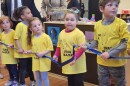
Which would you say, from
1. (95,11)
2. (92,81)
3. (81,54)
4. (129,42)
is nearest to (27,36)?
(81,54)

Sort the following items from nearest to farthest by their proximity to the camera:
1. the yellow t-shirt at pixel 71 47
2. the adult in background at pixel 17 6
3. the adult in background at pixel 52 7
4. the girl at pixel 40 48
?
1. the yellow t-shirt at pixel 71 47
2. the girl at pixel 40 48
3. the adult in background at pixel 17 6
4. the adult in background at pixel 52 7

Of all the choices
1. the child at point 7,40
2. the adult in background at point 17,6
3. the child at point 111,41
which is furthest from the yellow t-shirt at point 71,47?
the adult in background at point 17,6

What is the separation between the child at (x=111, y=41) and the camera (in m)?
1.65

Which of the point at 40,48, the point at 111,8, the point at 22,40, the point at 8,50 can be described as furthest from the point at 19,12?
the point at 111,8

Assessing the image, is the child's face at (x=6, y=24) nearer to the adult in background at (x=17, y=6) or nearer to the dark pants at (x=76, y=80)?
the adult in background at (x=17, y=6)

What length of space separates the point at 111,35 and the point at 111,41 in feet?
0.16

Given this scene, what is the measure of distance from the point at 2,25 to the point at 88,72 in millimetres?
1223

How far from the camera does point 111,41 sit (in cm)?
170

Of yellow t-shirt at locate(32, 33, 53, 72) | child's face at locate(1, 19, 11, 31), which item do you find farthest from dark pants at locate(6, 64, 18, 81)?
yellow t-shirt at locate(32, 33, 53, 72)

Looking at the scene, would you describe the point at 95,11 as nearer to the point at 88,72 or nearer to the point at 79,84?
the point at 88,72

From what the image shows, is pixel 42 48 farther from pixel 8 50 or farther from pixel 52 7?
pixel 52 7

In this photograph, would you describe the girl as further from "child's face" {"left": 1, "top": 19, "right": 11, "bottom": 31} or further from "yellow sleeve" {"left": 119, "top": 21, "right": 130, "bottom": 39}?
"yellow sleeve" {"left": 119, "top": 21, "right": 130, "bottom": 39}

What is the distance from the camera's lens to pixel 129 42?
1569 millimetres

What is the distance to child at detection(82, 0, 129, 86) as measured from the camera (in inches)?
65.0
